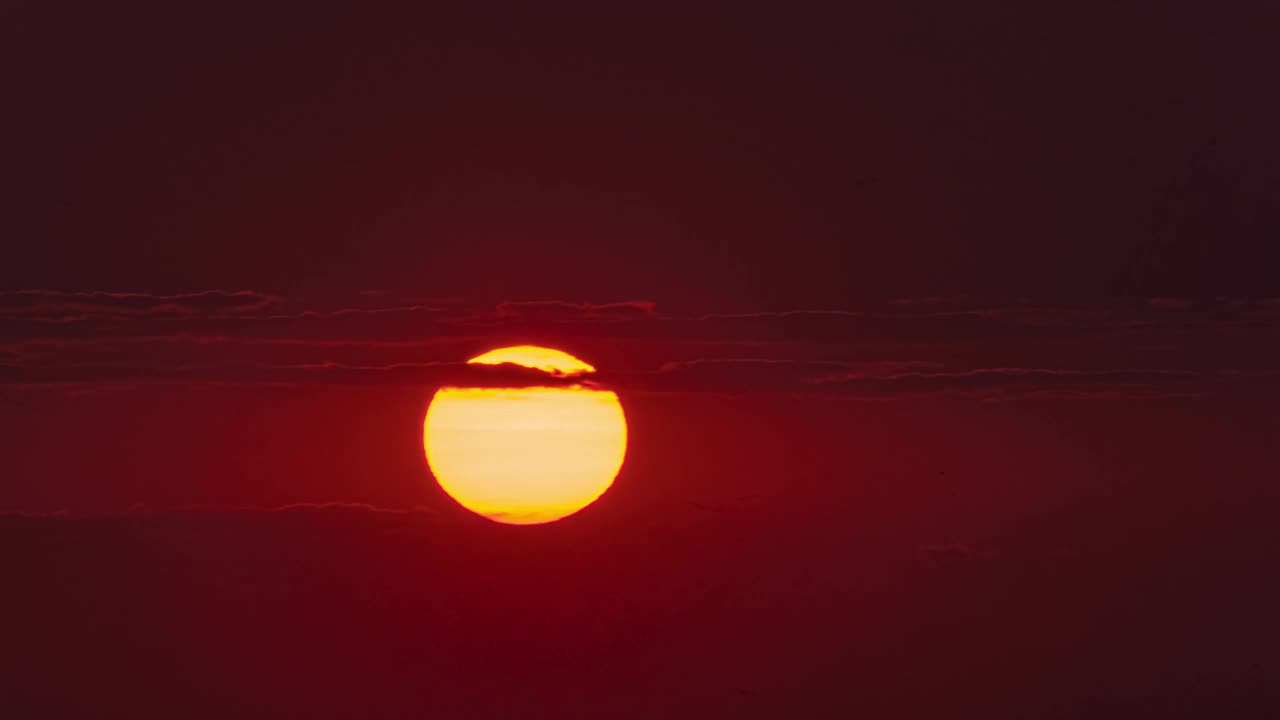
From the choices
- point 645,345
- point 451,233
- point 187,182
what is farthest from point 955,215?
point 187,182

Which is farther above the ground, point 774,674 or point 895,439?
point 895,439

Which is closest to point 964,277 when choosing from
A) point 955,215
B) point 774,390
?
point 955,215

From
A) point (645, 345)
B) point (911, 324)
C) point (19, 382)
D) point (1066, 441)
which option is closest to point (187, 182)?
point (19, 382)

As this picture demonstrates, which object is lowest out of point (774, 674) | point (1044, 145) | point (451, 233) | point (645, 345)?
point (774, 674)

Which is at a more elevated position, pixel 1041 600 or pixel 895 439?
pixel 895 439

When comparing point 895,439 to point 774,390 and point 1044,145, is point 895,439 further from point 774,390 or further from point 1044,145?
point 1044,145

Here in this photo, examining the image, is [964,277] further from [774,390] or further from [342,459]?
[342,459]

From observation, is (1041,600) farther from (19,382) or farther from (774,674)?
(19,382)
